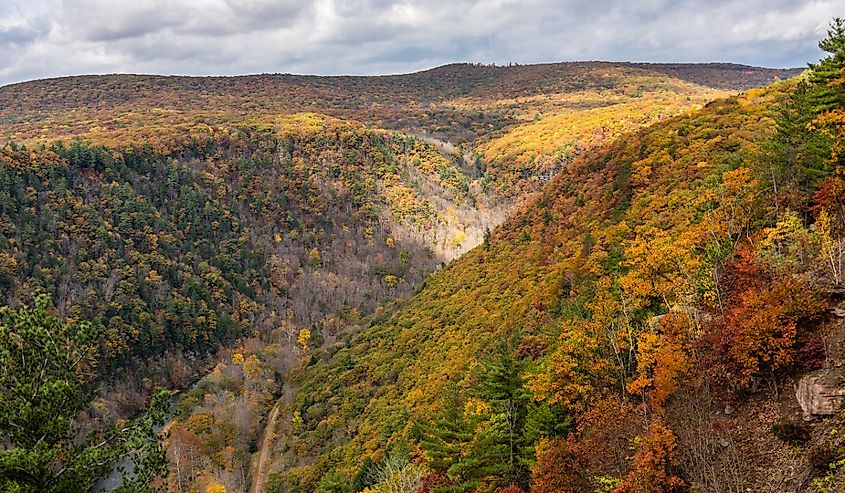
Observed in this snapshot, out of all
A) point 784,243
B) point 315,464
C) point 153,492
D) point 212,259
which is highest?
point 784,243

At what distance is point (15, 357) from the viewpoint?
1509cm

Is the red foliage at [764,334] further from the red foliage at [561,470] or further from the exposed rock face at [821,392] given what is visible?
the red foliage at [561,470]

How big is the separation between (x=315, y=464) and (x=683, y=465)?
1697 inches

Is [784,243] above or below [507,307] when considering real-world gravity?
above

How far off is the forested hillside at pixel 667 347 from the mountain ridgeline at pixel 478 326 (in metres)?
0.12

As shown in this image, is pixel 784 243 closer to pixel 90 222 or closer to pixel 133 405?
pixel 133 405

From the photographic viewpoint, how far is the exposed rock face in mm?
19703

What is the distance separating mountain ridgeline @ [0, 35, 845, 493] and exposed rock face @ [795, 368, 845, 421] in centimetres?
57

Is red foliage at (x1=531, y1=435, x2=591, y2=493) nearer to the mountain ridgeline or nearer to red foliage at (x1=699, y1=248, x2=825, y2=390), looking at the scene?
the mountain ridgeline

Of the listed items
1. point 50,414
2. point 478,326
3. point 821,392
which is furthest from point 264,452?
point 821,392

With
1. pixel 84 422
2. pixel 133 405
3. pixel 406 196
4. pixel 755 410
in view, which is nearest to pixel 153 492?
pixel 755 410

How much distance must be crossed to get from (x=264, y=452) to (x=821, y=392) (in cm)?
6610

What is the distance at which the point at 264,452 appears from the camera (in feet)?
243

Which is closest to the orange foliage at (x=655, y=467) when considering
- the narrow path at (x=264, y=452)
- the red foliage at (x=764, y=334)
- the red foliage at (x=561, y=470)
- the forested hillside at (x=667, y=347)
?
the forested hillside at (x=667, y=347)
